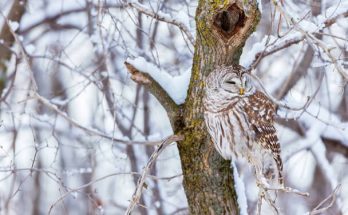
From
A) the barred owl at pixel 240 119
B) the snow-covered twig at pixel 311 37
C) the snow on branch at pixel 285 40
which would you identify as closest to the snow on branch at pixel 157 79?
the barred owl at pixel 240 119

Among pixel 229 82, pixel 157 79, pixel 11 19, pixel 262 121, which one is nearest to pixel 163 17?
pixel 157 79

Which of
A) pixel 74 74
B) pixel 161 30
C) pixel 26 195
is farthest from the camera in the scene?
pixel 26 195

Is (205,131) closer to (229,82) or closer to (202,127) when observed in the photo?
(202,127)

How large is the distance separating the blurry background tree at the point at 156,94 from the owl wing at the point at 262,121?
21 cm

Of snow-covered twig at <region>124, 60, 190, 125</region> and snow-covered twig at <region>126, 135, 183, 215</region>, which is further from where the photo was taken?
snow-covered twig at <region>124, 60, 190, 125</region>

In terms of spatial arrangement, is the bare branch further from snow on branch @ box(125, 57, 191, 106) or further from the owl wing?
the owl wing

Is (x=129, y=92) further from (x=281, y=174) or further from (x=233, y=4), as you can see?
(x=233, y=4)

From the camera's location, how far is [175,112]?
14.5 feet

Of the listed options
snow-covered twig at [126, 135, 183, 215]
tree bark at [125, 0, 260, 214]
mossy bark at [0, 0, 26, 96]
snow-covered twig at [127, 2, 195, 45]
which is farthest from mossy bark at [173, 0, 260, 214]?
mossy bark at [0, 0, 26, 96]

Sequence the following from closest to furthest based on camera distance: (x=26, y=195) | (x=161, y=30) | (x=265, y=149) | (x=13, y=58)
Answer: (x=265, y=149) → (x=161, y=30) → (x=13, y=58) → (x=26, y=195)

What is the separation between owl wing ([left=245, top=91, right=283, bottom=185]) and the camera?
4.64 m

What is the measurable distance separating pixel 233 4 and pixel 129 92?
2435mm

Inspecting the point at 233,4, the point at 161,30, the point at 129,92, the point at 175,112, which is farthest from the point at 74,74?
the point at 233,4

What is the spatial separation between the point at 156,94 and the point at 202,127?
0.35m
